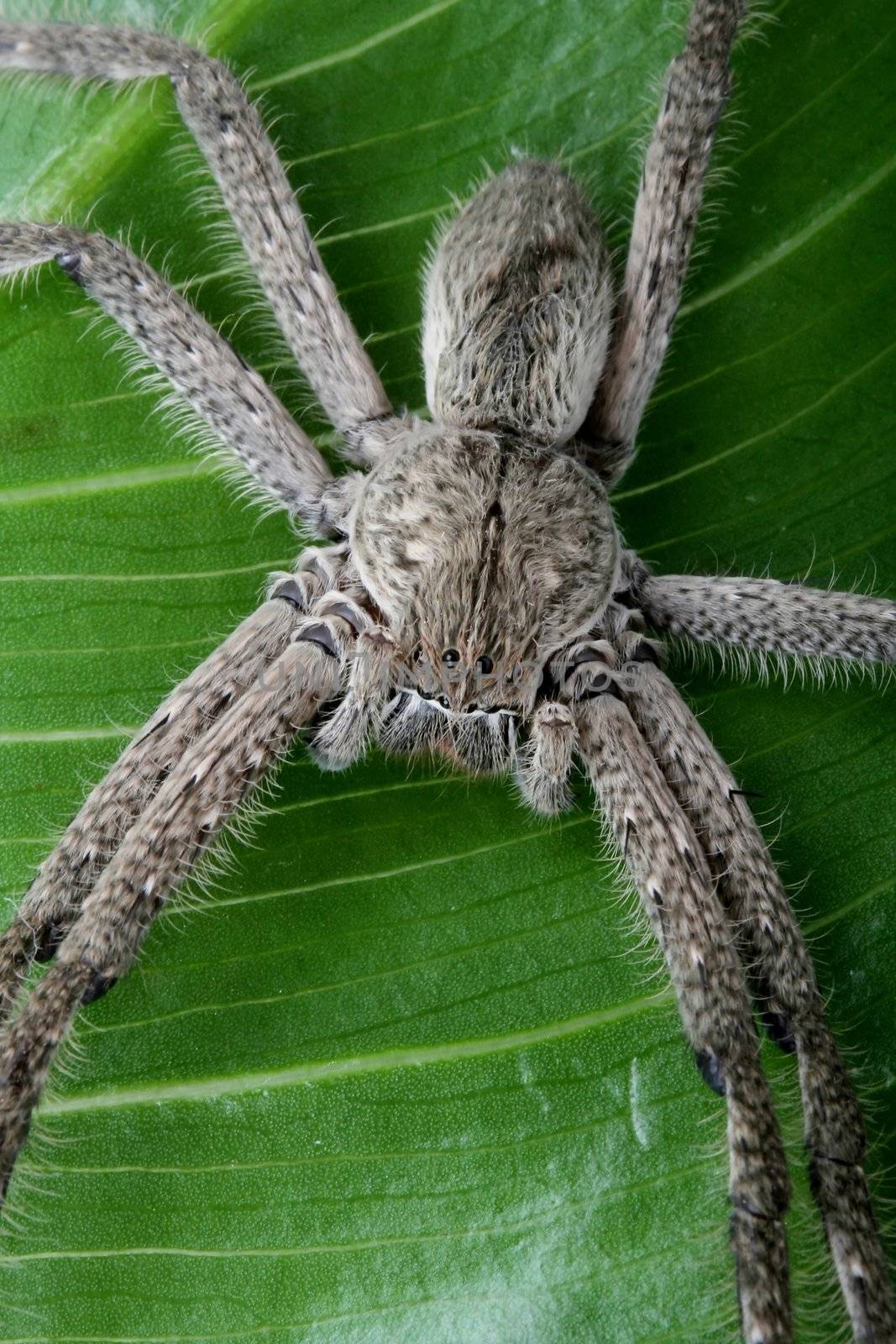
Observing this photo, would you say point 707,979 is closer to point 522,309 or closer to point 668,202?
point 522,309

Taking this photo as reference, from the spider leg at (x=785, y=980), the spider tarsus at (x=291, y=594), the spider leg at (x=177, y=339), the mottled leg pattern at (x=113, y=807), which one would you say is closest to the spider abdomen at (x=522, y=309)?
the spider leg at (x=177, y=339)

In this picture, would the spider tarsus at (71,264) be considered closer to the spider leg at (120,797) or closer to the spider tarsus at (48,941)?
the spider leg at (120,797)

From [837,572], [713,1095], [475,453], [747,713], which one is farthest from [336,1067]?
[837,572]

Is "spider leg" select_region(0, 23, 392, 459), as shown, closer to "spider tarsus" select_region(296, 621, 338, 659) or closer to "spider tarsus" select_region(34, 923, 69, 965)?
"spider tarsus" select_region(296, 621, 338, 659)

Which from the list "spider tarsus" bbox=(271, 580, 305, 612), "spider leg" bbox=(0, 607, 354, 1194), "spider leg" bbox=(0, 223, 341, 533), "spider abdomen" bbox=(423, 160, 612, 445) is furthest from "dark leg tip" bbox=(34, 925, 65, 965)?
"spider abdomen" bbox=(423, 160, 612, 445)

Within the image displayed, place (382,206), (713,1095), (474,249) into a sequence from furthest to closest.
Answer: (382,206) < (474,249) < (713,1095)

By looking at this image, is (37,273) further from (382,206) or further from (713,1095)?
(713,1095)

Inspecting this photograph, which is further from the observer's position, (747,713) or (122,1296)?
(747,713)
